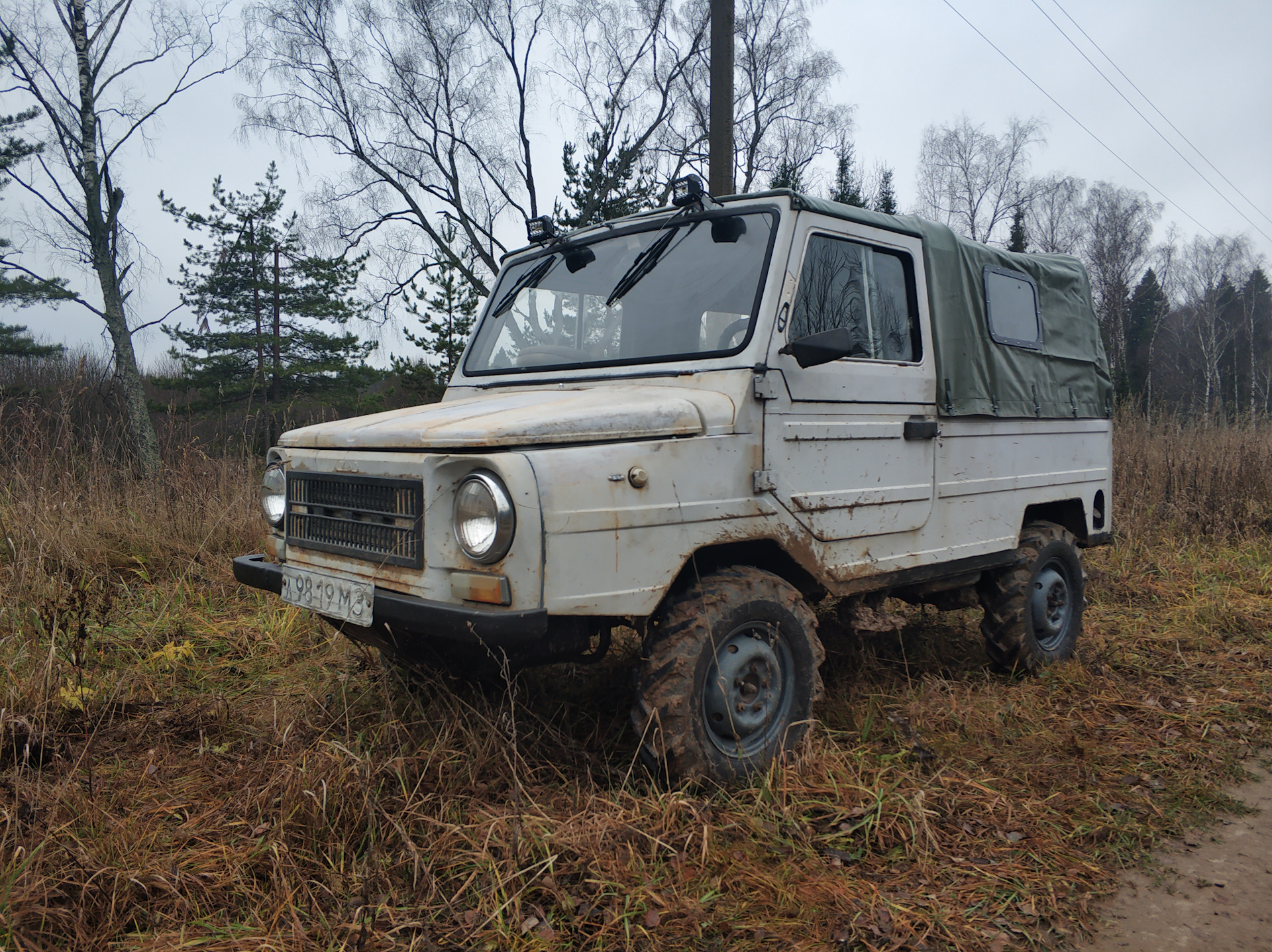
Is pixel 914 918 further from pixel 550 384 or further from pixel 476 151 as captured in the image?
pixel 476 151

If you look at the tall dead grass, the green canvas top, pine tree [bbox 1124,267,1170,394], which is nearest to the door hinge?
the green canvas top

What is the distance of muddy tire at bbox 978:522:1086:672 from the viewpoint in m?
4.56

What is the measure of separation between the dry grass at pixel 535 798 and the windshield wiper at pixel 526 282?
1844 mm

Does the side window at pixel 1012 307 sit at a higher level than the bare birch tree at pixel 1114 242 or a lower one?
lower

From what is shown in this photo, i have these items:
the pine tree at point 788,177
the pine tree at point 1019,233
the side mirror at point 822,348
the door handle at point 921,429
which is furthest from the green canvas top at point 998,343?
the pine tree at point 1019,233

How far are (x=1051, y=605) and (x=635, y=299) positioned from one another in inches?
123

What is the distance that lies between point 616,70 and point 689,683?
20.3 m

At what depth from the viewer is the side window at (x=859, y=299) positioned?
353 cm

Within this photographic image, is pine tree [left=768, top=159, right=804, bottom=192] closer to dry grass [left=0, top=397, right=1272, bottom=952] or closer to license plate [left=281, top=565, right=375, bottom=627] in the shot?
dry grass [left=0, top=397, right=1272, bottom=952]

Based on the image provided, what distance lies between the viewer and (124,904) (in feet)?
7.81

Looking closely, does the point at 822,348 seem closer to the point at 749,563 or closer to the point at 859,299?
the point at 859,299

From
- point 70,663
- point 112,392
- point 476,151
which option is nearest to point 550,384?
point 70,663

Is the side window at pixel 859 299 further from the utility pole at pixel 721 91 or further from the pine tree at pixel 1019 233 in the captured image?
the pine tree at pixel 1019 233

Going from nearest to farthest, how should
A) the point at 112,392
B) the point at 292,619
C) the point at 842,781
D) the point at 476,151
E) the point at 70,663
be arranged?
the point at 842,781 < the point at 70,663 < the point at 292,619 < the point at 112,392 < the point at 476,151
